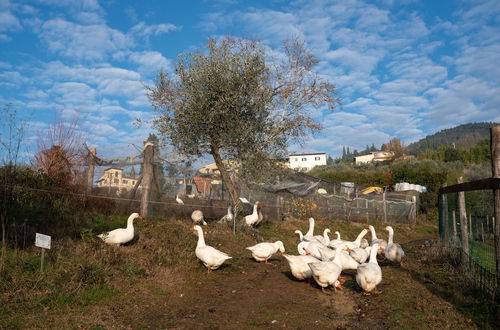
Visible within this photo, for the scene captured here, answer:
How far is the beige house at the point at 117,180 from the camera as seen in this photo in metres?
13.6

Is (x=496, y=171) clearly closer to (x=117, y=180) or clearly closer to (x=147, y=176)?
(x=147, y=176)

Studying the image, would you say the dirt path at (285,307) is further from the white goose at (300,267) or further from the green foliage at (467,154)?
the green foliage at (467,154)

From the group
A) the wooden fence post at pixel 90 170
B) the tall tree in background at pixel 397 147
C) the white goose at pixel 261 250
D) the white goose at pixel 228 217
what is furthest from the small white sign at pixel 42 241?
the tall tree in background at pixel 397 147

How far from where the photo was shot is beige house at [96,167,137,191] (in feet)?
44.6

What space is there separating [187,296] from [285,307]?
195 cm

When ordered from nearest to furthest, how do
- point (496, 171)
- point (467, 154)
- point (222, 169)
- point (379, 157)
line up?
point (496, 171) → point (222, 169) → point (467, 154) → point (379, 157)

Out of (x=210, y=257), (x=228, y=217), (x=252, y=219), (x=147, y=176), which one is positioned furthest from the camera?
(x=252, y=219)

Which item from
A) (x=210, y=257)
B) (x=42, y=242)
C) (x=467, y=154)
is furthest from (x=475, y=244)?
(x=467, y=154)

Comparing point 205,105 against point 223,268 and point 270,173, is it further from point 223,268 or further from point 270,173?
point 223,268

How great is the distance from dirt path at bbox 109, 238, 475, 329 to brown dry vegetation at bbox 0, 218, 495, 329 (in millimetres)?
17

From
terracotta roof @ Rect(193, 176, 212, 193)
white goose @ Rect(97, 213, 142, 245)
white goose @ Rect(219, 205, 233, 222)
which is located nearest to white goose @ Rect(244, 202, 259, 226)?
white goose @ Rect(219, 205, 233, 222)

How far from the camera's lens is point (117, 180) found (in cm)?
1390

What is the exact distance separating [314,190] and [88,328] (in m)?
20.7

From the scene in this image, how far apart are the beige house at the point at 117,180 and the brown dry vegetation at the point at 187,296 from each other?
440 cm
